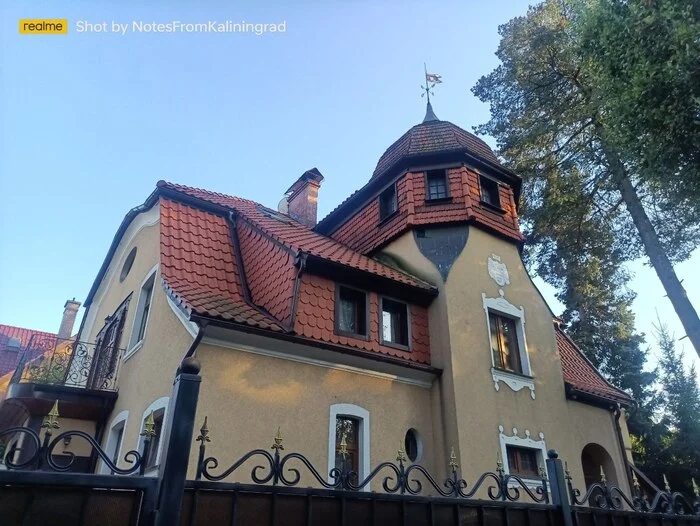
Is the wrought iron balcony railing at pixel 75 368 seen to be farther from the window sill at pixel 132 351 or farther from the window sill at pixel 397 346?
the window sill at pixel 397 346

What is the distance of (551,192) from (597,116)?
99.2 inches

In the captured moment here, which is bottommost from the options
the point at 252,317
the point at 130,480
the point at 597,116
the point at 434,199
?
the point at 130,480

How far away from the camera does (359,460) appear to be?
353 inches

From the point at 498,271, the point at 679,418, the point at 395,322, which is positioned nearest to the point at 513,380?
the point at 498,271

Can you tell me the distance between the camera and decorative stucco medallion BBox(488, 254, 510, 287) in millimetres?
12375

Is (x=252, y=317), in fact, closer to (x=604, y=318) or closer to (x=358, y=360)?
(x=358, y=360)

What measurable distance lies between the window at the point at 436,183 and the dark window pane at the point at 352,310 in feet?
13.0

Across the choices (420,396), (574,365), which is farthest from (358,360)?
(574,365)

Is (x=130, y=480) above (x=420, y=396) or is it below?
below

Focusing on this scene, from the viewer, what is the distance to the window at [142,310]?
1089cm

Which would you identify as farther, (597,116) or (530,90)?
(530,90)

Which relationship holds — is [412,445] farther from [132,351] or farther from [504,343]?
[132,351]

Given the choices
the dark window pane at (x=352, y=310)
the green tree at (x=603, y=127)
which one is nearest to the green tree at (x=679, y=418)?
the green tree at (x=603, y=127)

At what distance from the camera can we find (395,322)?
11133 mm
